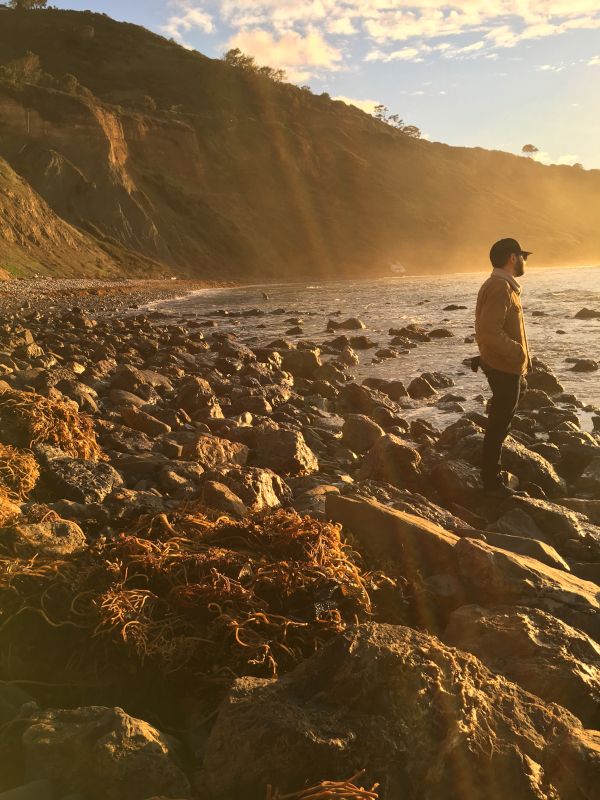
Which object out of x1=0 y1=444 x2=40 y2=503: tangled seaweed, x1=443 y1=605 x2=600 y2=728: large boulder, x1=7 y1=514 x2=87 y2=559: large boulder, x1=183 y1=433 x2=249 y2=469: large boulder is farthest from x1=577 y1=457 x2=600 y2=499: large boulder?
x1=0 y1=444 x2=40 y2=503: tangled seaweed

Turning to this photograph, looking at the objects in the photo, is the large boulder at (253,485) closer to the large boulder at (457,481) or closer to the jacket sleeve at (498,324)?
the large boulder at (457,481)

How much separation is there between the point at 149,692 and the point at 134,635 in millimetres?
254

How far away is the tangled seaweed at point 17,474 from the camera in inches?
160

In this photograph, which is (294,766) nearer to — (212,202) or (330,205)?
(212,202)

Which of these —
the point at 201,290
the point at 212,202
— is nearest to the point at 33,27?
the point at 212,202

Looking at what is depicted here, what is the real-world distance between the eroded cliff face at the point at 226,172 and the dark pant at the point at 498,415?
41.1m

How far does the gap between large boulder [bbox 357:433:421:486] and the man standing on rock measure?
2.35 ft

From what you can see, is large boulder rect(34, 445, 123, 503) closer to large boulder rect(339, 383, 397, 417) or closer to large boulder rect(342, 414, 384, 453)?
large boulder rect(342, 414, 384, 453)

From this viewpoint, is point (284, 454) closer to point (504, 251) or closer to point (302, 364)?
point (504, 251)

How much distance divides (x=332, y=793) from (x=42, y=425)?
12.8 feet

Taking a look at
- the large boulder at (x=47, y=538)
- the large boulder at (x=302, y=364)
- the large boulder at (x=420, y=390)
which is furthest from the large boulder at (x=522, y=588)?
the large boulder at (x=302, y=364)

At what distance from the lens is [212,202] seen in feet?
200

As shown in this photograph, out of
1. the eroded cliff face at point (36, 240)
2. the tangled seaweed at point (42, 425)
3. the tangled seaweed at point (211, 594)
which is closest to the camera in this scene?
the tangled seaweed at point (211, 594)

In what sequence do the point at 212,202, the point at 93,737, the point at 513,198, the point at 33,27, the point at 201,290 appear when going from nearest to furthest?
1. the point at 93,737
2. the point at 201,290
3. the point at 212,202
4. the point at 33,27
5. the point at 513,198
